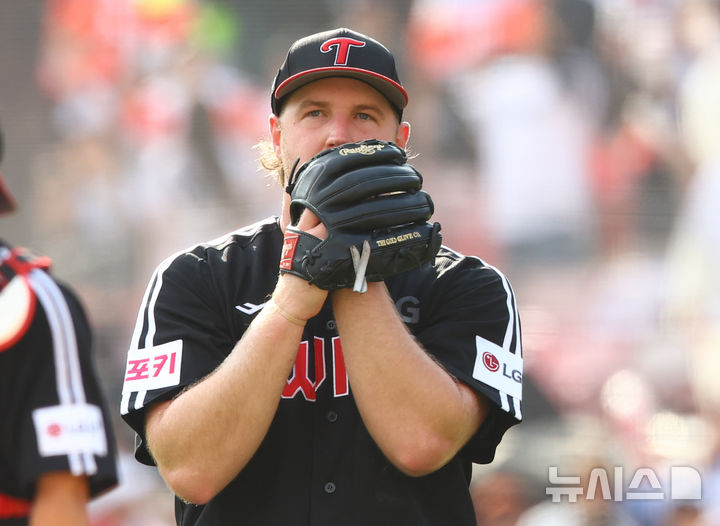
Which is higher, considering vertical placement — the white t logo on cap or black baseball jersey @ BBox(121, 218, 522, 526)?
the white t logo on cap

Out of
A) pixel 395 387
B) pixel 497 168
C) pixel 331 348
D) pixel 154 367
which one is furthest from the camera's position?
pixel 497 168

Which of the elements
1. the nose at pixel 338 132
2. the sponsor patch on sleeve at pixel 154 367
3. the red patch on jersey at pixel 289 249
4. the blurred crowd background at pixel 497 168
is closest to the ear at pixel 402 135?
the nose at pixel 338 132

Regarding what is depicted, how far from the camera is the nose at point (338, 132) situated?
2414mm

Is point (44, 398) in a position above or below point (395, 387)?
above

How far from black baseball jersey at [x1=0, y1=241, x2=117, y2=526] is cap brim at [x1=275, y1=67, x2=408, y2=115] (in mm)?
873

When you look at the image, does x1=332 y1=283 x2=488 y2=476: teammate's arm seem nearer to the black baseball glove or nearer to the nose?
the black baseball glove

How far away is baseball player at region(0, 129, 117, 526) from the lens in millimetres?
2693

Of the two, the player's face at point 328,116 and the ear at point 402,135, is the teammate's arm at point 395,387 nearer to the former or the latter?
the player's face at point 328,116

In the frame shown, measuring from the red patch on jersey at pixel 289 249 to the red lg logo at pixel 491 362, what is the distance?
500mm

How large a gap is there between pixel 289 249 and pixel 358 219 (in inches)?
6.2

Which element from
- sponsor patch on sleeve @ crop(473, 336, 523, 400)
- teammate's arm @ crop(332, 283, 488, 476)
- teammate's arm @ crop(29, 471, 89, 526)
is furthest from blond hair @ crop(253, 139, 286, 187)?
teammate's arm @ crop(29, 471, 89, 526)

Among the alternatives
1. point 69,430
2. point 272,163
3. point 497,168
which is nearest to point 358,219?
point 272,163

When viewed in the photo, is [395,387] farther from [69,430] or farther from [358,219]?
[69,430]

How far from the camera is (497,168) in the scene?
6340 millimetres
